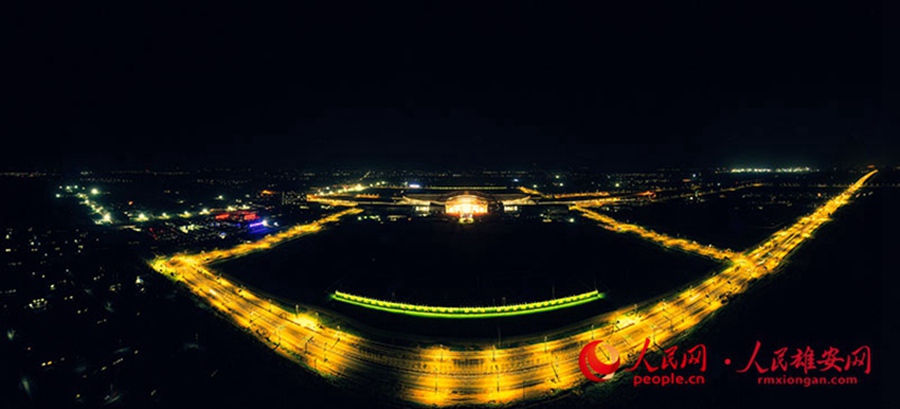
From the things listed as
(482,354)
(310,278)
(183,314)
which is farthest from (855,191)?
(183,314)

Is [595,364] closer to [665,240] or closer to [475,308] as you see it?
[475,308]

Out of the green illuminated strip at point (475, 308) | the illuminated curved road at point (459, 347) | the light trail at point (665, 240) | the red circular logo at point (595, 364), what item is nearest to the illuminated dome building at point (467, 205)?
the light trail at point (665, 240)

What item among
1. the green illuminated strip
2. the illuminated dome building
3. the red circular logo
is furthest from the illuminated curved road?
the illuminated dome building

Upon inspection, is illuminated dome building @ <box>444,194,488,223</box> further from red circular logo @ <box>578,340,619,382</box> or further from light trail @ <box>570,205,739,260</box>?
red circular logo @ <box>578,340,619,382</box>

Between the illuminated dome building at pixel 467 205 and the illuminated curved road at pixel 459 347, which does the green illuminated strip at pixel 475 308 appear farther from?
the illuminated dome building at pixel 467 205

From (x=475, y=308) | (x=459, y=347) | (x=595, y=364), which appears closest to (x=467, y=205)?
(x=475, y=308)

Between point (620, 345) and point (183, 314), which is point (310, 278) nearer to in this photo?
point (183, 314)
